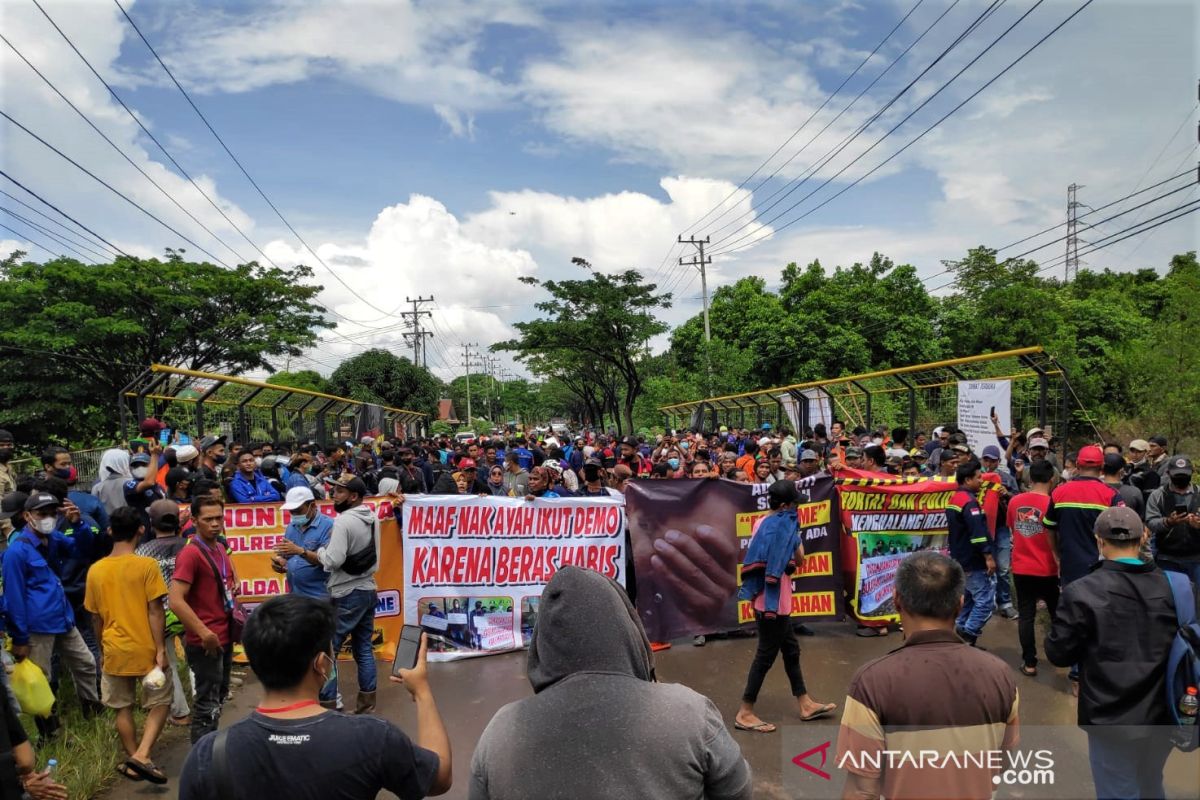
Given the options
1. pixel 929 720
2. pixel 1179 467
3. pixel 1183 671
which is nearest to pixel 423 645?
pixel 929 720

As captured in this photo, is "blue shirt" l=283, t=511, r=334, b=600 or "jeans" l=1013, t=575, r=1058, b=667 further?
"jeans" l=1013, t=575, r=1058, b=667

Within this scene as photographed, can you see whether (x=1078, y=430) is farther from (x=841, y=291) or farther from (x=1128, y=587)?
(x=1128, y=587)

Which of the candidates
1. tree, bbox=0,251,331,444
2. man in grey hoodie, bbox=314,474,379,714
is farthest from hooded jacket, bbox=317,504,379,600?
tree, bbox=0,251,331,444

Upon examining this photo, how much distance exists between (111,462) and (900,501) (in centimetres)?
795

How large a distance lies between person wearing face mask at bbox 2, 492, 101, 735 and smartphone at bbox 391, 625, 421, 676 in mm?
3652

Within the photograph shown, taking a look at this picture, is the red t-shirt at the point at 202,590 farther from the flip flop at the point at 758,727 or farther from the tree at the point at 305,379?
the tree at the point at 305,379

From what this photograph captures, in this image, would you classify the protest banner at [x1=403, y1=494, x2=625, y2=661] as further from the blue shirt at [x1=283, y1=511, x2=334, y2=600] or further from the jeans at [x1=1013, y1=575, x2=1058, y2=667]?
the jeans at [x1=1013, y1=575, x2=1058, y2=667]

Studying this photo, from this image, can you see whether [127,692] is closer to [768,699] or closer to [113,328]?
[768,699]

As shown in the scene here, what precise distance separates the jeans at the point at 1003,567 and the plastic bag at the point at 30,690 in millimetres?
7493

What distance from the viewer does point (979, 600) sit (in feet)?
19.6

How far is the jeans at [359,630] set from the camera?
202 inches

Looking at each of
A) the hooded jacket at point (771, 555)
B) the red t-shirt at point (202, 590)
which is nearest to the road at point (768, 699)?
the hooded jacket at point (771, 555)

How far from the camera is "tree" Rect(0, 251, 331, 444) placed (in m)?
24.0

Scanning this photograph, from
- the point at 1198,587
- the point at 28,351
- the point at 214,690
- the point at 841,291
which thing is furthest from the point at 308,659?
the point at 841,291
